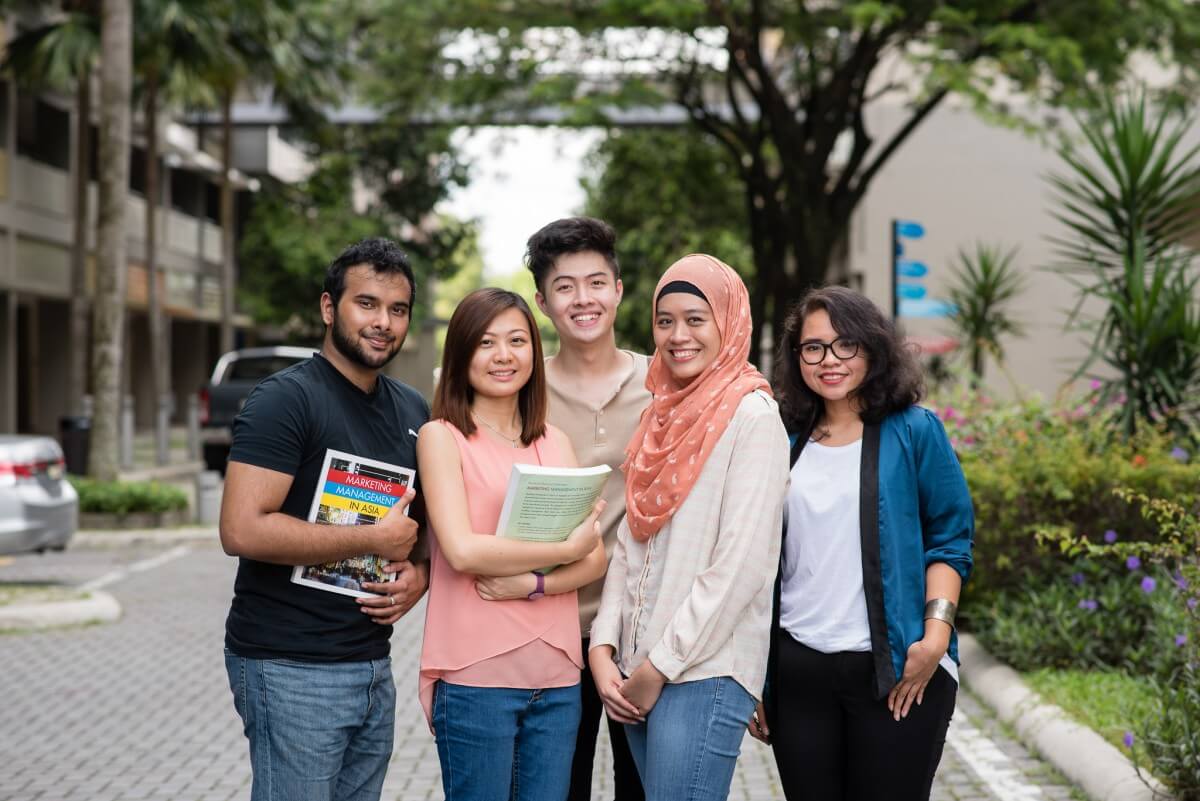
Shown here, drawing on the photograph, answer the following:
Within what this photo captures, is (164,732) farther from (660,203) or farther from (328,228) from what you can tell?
(328,228)

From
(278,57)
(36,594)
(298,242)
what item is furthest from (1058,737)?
(298,242)

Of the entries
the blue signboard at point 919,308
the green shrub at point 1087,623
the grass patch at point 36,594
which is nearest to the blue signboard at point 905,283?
the blue signboard at point 919,308

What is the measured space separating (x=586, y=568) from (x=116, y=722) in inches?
177

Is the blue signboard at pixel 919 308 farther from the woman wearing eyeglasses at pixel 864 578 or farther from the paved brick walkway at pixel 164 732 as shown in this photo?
the woman wearing eyeglasses at pixel 864 578

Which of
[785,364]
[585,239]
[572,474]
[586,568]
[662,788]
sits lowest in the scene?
[662,788]

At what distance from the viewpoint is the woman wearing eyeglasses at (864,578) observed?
134 inches

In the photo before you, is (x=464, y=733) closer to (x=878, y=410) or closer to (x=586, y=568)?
(x=586, y=568)

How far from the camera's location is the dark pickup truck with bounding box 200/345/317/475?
20.5m

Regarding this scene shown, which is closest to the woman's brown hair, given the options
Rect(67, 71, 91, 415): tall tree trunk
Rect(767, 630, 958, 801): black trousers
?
Rect(767, 630, 958, 801): black trousers

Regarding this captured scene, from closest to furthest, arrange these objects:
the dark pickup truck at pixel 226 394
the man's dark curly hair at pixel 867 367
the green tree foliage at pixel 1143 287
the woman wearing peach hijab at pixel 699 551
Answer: the woman wearing peach hijab at pixel 699 551, the man's dark curly hair at pixel 867 367, the green tree foliage at pixel 1143 287, the dark pickup truck at pixel 226 394

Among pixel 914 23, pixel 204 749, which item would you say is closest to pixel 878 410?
pixel 204 749

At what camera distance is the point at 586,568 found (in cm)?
345

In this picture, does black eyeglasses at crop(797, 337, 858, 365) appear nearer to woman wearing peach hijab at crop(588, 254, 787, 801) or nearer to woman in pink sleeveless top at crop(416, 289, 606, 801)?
woman wearing peach hijab at crop(588, 254, 787, 801)

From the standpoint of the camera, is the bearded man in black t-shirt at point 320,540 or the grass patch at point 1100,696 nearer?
the bearded man in black t-shirt at point 320,540
